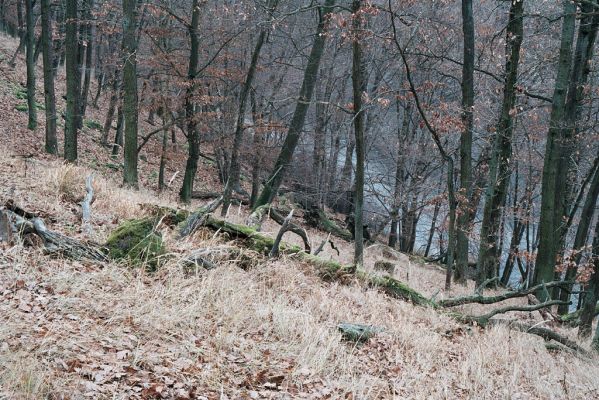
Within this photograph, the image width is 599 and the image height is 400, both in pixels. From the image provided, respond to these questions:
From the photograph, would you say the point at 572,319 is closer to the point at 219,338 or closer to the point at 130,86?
the point at 219,338

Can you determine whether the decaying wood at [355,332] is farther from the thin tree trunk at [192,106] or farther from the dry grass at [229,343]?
the thin tree trunk at [192,106]

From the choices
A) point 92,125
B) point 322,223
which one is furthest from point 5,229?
point 92,125

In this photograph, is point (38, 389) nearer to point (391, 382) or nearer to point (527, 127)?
point (391, 382)

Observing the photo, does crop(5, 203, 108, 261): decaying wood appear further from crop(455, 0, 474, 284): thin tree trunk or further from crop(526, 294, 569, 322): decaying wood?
crop(455, 0, 474, 284): thin tree trunk

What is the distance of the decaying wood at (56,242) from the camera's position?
546cm

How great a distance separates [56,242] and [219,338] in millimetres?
2192

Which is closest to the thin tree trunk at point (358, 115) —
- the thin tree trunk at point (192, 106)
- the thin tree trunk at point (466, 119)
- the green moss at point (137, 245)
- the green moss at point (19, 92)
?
the thin tree trunk at point (466, 119)

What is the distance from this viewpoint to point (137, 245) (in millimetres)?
5750

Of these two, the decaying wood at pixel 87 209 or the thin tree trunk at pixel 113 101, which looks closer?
the decaying wood at pixel 87 209

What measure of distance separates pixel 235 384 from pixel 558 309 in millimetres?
11837

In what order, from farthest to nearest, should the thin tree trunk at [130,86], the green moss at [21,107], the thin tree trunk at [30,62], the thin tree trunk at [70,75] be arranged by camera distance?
the green moss at [21,107]
the thin tree trunk at [30,62]
the thin tree trunk at [70,75]
the thin tree trunk at [130,86]

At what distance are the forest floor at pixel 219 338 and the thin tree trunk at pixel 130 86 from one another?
5.00 meters

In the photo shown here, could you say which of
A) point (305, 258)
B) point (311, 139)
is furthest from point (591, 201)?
point (311, 139)

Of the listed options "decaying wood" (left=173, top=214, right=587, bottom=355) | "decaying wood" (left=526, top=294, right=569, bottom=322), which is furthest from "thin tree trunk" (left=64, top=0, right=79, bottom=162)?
"decaying wood" (left=526, top=294, right=569, bottom=322)
